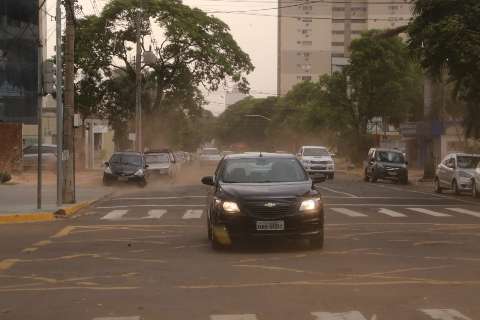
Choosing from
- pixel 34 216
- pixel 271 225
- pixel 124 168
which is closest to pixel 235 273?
pixel 271 225

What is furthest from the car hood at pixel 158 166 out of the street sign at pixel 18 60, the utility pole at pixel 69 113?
the utility pole at pixel 69 113

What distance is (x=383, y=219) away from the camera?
18.1 metres

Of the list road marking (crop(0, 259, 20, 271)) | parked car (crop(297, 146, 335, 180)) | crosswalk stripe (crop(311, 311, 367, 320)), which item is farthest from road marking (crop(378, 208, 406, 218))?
parked car (crop(297, 146, 335, 180))

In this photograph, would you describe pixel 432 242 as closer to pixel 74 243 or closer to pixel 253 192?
pixel 253 192

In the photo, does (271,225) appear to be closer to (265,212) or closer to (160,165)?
(265,212)

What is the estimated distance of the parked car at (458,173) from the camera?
27.6 metres

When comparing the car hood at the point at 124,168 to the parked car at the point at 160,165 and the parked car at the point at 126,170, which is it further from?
the parked car at the point at 160,165

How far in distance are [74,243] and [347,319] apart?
24.2 feet

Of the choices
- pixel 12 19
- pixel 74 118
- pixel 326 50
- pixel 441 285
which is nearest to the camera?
pixel 441 285

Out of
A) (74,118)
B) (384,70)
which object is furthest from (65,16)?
(384,70)

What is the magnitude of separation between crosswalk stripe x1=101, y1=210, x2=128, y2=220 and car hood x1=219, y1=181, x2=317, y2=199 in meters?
6.89

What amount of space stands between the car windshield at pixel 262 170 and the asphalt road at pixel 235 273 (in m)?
1.10

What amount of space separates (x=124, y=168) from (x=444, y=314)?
26.3m

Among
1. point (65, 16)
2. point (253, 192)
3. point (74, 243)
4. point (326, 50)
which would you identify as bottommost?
point (74, 243)
